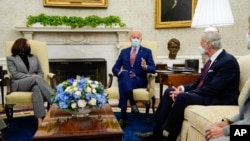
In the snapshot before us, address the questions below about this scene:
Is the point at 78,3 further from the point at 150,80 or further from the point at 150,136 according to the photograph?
the point at 150,136

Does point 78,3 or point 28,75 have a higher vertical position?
point 78,3

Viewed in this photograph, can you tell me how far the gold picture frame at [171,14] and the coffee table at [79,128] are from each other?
363 centimetres

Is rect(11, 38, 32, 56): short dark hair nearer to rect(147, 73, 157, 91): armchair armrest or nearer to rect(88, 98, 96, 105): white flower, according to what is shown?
rect(147, 73, 157, 91): armchair armrest

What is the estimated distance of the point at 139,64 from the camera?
12.9ft

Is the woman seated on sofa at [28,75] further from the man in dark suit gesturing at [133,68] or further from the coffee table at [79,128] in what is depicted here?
the coffee table at [79,128]

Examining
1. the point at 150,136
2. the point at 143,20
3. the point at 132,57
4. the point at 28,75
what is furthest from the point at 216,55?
the point at 143,20

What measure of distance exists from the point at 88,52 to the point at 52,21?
0.92 metres

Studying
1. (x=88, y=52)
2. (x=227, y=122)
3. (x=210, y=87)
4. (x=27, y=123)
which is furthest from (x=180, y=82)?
(x=88, y=52)

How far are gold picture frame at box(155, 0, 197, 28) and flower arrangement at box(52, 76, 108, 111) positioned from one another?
357 cm

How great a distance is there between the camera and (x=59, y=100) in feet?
7.67

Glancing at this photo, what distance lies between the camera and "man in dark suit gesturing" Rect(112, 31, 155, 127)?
11.9 ft

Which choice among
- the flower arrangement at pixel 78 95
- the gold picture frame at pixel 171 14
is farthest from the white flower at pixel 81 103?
the gold picture frame at pixel 171 14

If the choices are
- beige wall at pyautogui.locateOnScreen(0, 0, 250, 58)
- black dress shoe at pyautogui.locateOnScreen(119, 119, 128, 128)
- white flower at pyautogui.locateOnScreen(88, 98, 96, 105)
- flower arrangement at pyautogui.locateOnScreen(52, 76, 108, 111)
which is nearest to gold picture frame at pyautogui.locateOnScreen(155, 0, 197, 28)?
beige wall at pyautogui.locateOnScreen(0, 0, 250, 58)

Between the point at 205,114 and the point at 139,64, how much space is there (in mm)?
1741
